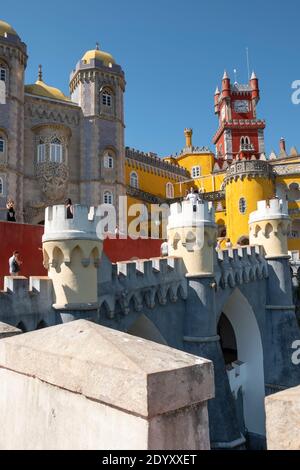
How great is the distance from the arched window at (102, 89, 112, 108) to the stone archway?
19.8 meters

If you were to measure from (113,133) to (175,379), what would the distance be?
3065 centimetres

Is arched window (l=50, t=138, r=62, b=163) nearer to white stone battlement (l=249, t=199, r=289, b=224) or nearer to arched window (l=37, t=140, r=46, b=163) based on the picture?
arched window (l=37, t=140, r=46, b=163)

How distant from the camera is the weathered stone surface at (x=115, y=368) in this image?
284cm

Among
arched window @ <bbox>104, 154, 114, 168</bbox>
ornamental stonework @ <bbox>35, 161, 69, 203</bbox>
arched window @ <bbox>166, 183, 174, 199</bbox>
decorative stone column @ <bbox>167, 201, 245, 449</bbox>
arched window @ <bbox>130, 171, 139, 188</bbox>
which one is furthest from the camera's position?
arched window @ <bbox>166, 183, 174, 199</bbox>

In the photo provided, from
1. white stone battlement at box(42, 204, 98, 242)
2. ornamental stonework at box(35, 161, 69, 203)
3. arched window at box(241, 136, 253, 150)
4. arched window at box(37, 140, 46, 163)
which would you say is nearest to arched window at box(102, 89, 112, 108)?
arched window at box(37, 140, 46, 163)

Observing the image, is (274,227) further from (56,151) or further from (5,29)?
(5,29)

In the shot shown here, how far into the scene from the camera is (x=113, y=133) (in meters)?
32.1

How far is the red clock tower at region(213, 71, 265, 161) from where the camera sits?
190 feet

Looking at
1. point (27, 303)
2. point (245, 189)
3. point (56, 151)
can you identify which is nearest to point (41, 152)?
point (56, 151)

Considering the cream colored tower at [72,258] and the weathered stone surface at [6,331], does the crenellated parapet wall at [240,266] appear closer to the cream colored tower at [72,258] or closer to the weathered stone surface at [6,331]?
the cream colored tower at [72,258]

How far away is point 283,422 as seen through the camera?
2953 millimetres

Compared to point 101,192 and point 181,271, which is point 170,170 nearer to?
point 101,192

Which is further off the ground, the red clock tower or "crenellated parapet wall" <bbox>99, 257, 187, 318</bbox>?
the red clock tower

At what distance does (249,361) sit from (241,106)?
49.7 m
